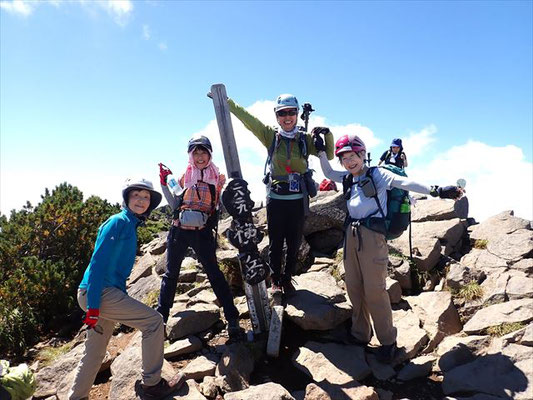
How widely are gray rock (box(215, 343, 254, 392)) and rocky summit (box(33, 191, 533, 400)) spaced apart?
15 mm

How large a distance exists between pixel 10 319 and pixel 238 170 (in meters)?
7.70

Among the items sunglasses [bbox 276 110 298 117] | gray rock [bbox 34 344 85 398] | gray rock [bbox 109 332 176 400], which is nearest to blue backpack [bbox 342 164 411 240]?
sunglasses [bbox 276 110 298 117]

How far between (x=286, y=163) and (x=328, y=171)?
661 mm

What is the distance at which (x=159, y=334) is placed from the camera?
4.48 m

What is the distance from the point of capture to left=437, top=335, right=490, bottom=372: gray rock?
17.0ft

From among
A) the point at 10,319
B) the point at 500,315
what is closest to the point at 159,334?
the point at 500,315

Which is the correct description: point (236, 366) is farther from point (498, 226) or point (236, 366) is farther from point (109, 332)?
point (498, 226)

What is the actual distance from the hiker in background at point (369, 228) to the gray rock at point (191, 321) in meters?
2.45

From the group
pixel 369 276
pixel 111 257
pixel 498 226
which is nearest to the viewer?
pixel 111 257

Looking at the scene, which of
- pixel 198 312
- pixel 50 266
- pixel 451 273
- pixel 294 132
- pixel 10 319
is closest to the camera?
pixel 294 132

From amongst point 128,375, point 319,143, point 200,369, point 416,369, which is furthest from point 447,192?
point 128,375

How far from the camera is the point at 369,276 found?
5.15m

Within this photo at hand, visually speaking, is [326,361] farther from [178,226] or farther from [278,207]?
[178,226]

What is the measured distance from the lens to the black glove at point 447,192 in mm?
4730
